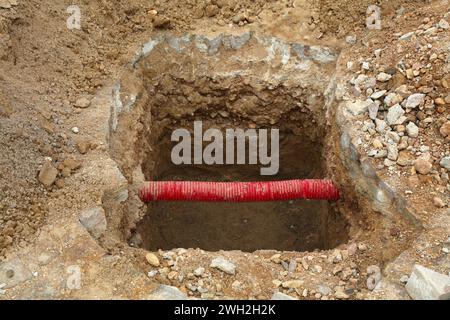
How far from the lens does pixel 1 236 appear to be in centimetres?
349

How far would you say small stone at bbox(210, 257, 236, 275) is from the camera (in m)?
3.50

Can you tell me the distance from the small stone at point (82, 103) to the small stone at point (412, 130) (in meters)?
2.77

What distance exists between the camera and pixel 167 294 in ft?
10.7

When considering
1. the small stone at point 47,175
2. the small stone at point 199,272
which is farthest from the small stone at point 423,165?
the small stone at point 47,175

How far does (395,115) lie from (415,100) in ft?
0.64

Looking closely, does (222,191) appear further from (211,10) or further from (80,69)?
A: (211,10)

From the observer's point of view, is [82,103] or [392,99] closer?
[392,99]

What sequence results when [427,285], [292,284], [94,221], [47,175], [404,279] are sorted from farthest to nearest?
[47,175], [94,221], [292,284], [404,279], [427,285]

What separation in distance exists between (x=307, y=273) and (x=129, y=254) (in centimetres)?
132

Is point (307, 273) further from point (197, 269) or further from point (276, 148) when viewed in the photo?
point (276, 148)

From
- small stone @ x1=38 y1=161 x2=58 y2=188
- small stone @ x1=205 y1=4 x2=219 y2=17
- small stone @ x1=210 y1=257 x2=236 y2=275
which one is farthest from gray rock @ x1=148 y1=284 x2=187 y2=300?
small stone @ x1=205 y1=4 x2=219 y2=17

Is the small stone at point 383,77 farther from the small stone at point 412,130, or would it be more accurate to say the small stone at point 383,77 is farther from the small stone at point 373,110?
the small stone at point 412,130

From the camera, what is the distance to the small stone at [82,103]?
4.39m

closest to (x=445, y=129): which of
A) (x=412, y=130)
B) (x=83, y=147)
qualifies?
(x=412, y=130)
